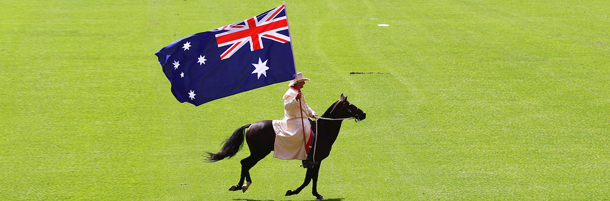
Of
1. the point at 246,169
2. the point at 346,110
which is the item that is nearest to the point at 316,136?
the point at 346,110

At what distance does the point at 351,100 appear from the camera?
19.9 meters

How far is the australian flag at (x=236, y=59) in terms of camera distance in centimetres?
1303

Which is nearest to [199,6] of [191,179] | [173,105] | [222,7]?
[222,7]

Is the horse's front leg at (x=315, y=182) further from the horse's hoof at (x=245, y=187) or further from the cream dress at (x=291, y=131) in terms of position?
the horse's hoof at (x=245, y=187)

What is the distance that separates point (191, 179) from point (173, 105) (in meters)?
5.61

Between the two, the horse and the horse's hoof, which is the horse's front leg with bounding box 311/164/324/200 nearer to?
the horse

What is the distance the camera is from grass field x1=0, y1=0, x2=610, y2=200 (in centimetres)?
1434

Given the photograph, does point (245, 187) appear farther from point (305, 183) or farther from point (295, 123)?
point (295, 123)

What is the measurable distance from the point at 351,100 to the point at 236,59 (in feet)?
24.0

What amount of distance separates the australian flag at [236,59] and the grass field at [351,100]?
211 centimetres

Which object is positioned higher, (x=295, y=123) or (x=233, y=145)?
(x=295, y=123)

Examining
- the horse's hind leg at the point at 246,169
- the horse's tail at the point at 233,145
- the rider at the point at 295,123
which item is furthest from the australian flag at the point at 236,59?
the horse's hind leg at the point at 246,169

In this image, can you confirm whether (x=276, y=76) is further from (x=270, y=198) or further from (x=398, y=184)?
(x=398, y=184)

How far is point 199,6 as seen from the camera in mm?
30922
